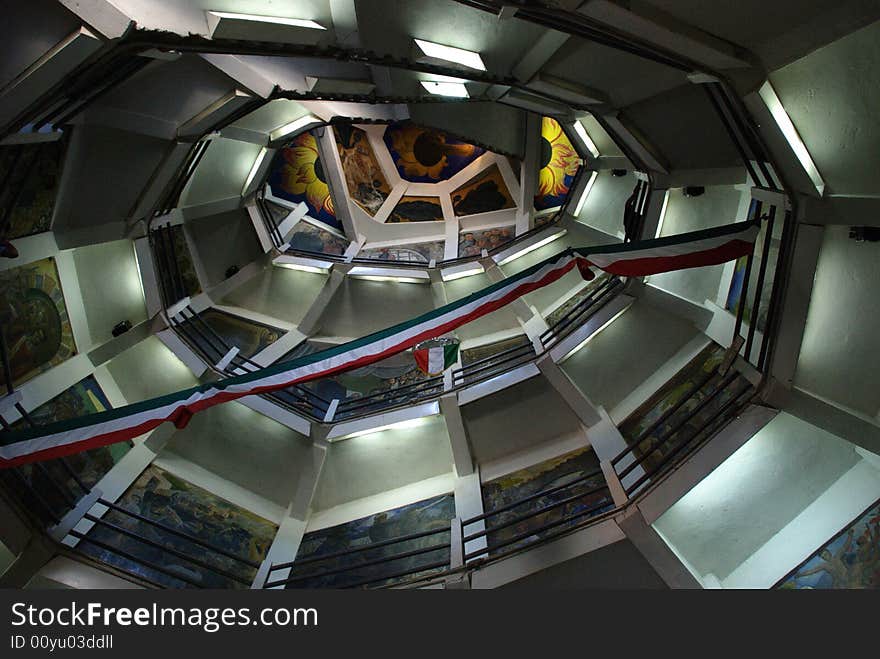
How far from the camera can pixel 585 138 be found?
32.5ft

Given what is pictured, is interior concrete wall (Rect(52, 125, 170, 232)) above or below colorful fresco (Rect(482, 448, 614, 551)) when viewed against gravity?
above

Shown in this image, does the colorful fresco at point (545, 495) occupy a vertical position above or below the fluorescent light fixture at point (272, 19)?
below

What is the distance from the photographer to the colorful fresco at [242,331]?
35.9ft

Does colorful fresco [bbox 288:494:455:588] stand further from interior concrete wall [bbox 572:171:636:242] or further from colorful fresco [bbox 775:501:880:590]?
interior concrete wall [bbox 572:171:636:242]

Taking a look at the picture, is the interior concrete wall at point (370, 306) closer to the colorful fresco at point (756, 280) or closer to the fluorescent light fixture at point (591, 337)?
the fluorescent light fixture at point (591, 337)

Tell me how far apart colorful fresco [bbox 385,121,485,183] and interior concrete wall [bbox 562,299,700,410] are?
335 inches

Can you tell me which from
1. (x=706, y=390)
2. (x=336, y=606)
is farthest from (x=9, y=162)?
(x=706, y=390)

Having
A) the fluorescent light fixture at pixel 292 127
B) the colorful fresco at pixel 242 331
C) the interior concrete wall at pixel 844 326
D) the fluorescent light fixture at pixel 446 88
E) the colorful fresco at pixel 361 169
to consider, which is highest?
the colorful fresco at pixel 361 169

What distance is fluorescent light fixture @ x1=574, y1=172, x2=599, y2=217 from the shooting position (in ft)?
37.3

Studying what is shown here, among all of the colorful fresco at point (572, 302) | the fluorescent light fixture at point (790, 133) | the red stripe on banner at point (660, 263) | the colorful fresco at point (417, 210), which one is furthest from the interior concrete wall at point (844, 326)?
the colorful fresco at point (417, 210)

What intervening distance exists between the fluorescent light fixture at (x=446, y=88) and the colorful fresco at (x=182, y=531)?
23.4 ft

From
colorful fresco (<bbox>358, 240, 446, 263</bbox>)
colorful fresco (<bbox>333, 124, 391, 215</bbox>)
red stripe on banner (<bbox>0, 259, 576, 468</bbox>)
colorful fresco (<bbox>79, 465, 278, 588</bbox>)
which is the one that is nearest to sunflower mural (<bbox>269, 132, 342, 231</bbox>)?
colorful fresco (<bbox>333, 124, 391, 215</bbox>)

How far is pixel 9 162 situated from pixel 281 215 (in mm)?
8400

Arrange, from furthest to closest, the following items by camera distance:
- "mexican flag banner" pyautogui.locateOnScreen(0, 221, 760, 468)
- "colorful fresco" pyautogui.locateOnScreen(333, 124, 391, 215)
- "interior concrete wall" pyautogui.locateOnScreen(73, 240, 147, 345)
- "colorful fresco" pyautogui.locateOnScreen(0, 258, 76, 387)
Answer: "colorful fresco" pyautogui.locateOnScreen(333, 124, 391, 215) < "interior concrete wall" pyautogui.locateOnScreen(73, 240, 147, 345) < "colorful fresco" pyautogui.locateOnScreen(0, 258, 76, 387) < "mexican flag banner" pyautogui.locateOnScreen(0, 221, 760, 468)
